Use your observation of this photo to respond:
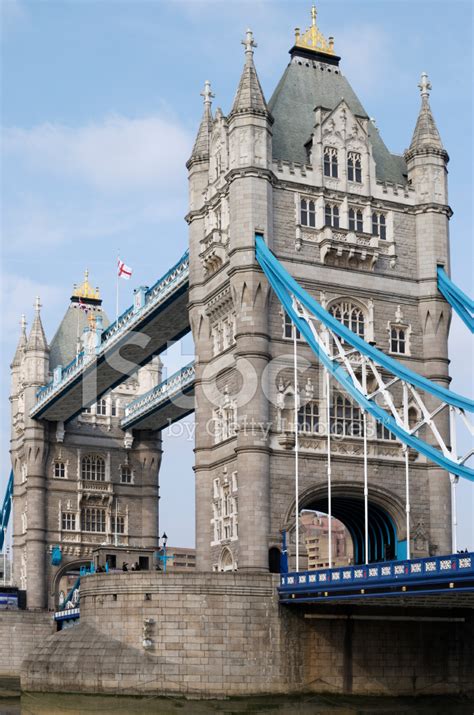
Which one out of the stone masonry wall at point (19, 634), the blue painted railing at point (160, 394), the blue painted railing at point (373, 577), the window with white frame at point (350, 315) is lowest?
the stone masonry wall at point (19, 634)

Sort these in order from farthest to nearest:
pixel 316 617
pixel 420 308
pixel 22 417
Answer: pixel 22 417, pixel 420 308, pixel 316 617

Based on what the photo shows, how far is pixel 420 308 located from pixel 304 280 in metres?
6.41

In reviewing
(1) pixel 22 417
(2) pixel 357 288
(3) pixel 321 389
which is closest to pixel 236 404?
(3) pixel 321 389

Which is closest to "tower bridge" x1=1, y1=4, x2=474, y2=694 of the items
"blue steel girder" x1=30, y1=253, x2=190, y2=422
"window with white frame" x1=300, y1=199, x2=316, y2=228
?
"window with white frame" x1=300, y1=199, x2=316, y2=228

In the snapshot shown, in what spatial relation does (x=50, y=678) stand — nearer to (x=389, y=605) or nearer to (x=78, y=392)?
(x=389, y=605)

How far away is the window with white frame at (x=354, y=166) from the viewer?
57.4 metres

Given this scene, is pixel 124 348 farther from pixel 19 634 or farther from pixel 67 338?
pixel 19 634

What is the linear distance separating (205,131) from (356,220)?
32.1 feet

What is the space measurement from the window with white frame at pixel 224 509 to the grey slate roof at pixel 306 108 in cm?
1584

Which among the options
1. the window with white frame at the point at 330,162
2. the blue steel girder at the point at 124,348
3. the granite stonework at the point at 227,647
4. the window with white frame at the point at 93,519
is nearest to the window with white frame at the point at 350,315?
the window with white frame at the point at 330,162

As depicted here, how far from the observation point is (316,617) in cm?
4847

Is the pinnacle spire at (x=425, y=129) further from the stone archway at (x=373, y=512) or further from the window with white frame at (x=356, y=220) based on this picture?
the stone archway at (x=373, y=512)

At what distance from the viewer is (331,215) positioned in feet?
185

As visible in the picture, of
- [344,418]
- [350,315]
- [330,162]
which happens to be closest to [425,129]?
[330,162]
